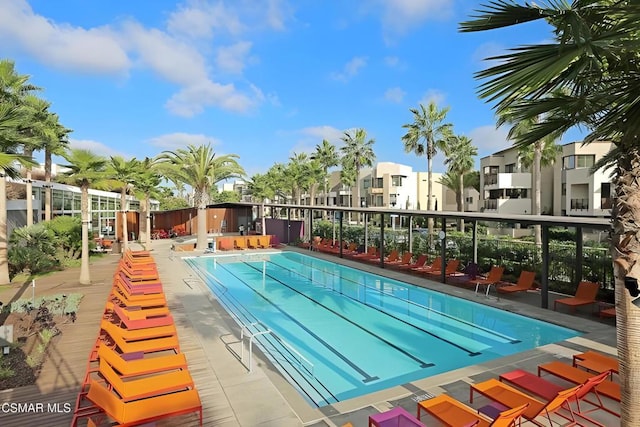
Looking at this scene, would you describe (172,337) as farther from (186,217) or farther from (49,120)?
(186,217)

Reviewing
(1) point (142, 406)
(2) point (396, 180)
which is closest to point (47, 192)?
(1) point (142, 406)

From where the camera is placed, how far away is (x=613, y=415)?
500 centimetres

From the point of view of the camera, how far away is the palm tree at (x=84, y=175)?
40.1 ft

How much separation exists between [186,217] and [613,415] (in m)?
34.1

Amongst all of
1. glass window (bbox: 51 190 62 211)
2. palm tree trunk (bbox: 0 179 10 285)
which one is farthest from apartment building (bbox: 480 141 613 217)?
glass window (bbox: 51 190 62 211)

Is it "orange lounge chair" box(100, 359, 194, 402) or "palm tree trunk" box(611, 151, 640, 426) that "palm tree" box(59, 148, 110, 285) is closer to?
"orange lounge chair" box(100, 359, 194, 402)

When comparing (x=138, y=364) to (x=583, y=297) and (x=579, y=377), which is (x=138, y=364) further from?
(x=583, y=297)

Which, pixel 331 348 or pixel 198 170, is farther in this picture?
pixel 198 170

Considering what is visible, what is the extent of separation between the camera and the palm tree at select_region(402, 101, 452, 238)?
28.0m

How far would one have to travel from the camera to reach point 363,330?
10023mm

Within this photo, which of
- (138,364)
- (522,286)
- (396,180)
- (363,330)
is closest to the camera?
(138,364)

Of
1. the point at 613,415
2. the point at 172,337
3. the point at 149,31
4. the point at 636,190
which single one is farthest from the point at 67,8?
the point at 613,415

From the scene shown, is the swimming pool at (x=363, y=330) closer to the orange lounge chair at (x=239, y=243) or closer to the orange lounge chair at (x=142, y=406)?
the orange lounge chair at (x=142, y=406)

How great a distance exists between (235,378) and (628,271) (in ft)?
17.9
